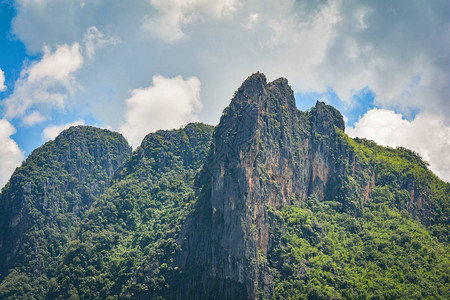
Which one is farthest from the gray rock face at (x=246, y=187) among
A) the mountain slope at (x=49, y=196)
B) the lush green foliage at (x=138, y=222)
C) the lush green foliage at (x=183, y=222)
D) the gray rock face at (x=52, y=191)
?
the gray rock face at (x=52, y=191)

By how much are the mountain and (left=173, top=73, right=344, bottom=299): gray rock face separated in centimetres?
25

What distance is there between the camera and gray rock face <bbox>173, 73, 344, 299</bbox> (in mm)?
73000

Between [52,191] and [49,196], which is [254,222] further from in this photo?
[52,191]

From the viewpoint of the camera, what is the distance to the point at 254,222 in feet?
247

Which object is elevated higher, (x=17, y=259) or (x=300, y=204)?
(x=300, y=204)

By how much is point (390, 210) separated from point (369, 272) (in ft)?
80.7

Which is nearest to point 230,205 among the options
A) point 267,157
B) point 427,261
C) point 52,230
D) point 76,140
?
point 267,157

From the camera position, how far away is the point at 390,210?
93750mm

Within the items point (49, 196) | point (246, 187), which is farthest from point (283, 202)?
point (49, 196)

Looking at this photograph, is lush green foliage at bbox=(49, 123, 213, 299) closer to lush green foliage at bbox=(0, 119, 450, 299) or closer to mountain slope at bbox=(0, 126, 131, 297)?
lush green foliage at bbox=(0, 119, 450, 299)

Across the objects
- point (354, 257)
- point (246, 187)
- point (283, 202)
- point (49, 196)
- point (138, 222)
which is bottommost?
point (354, 257)

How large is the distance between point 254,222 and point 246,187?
671cm

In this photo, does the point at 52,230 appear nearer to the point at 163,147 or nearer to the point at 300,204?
the point at 163,147

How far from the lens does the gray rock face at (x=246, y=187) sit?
7300cm
